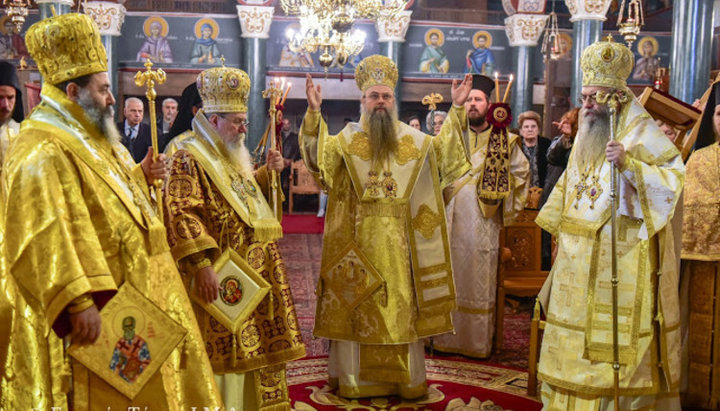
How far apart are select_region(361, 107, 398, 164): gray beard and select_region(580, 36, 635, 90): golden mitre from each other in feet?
3.98

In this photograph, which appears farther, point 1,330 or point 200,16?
point 200,16

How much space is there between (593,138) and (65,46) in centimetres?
241

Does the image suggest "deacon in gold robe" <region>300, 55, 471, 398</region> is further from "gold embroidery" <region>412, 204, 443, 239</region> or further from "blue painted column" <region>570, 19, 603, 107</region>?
"blue painted column" <region>570, 19, 603, 107</region>

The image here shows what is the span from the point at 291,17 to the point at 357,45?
4.46 metres

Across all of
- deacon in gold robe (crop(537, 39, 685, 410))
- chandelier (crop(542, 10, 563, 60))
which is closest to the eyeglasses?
deacon in gold robe (crop(537, 39, 685, 410))

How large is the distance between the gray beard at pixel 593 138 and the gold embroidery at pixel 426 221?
1.03 metres

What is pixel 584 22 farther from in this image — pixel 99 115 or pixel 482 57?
pixel 99 115

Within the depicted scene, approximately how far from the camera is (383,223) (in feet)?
14.2

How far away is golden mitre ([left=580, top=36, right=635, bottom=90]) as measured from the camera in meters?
3.49

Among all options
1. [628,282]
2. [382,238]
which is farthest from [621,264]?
[382,238]

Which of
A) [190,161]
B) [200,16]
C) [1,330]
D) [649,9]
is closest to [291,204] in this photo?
[200,16]

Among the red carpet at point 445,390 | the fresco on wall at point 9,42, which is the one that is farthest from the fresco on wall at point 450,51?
the red carpet at point 445,390

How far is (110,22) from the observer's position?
14.1 metres

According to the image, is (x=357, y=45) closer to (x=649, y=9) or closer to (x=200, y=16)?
(x=200, y=16)
